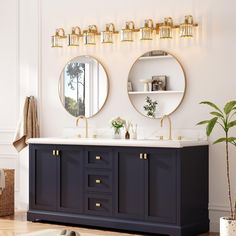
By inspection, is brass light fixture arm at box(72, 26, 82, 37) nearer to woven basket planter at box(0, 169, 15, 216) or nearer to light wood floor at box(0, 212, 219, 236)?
woven basket planter at box(0, 169, 15, 216)

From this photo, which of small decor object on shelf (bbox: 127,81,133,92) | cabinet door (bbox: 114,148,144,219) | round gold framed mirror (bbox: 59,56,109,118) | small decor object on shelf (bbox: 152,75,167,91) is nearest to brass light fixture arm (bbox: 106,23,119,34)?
round gold framed mirror (bbox: 59,56,109,118)

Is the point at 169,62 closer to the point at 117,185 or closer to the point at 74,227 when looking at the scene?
the point at 117,185

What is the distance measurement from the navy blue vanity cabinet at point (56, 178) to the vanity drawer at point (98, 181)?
82mm

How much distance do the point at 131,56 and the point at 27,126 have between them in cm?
144

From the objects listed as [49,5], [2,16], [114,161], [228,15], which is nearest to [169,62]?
[228,15]

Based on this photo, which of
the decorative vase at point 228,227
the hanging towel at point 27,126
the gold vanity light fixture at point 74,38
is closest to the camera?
the decorative vase at point 228,227

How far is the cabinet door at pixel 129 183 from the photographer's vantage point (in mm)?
5879

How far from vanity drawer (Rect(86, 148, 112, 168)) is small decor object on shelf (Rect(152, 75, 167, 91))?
0.83 m

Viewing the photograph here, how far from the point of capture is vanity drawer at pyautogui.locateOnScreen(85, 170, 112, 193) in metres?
6.04

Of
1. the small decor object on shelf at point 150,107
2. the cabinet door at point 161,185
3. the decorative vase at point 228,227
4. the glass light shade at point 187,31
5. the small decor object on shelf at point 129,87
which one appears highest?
the glass light shade at point 187,31

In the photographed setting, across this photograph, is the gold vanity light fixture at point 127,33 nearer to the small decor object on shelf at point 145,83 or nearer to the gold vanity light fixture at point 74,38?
the small decor object on shelf at point 145,83

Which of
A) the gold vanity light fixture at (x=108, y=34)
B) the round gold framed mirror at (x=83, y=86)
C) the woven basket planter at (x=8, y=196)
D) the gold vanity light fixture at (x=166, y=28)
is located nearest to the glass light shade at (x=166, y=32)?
the gold vanity light fixture at (x=166, y=28)

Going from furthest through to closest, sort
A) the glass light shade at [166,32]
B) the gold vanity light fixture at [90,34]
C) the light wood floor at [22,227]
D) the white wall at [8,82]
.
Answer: the white wall at [8,82] → the gold vanity light fixture at [90,34] → the glass light shade at [166,32] → the light wood floor at [22,227]

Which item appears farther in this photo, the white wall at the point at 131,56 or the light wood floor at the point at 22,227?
the white wall at the point at 131,56
